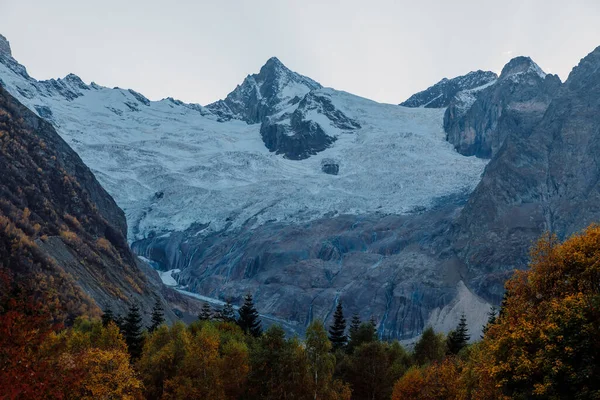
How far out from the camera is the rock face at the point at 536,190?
141750 millimetres

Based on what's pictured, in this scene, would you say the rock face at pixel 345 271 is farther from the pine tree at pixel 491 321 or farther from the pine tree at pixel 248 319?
the pine tree at pixel 248 319

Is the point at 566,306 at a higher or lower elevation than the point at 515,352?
higher

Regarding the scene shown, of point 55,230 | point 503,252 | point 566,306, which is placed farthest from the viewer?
point 503,252

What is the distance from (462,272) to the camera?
469 feet

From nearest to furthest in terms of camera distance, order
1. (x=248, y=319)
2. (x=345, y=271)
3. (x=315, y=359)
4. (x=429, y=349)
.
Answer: (x=315, y=359) < (x=429, y=349) < (x=248, y=319) < (x=345, y=271)

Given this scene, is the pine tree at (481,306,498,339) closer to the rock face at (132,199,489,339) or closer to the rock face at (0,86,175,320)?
the rock face at (0,86,175,320)

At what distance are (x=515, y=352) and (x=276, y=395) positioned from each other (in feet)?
52.1

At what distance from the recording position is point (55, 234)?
73.5 metres

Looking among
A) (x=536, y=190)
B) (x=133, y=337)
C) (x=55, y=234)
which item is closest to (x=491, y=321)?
(x=133, y=337)

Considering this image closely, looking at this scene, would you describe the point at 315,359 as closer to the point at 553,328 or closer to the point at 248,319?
the point at 553,328

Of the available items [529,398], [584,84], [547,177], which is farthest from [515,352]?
[584,84]

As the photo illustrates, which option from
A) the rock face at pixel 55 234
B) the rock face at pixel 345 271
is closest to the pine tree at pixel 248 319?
the rock face at pixel 55 234

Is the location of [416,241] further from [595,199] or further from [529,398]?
[529,398]

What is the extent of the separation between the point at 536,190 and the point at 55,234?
13927 cm
